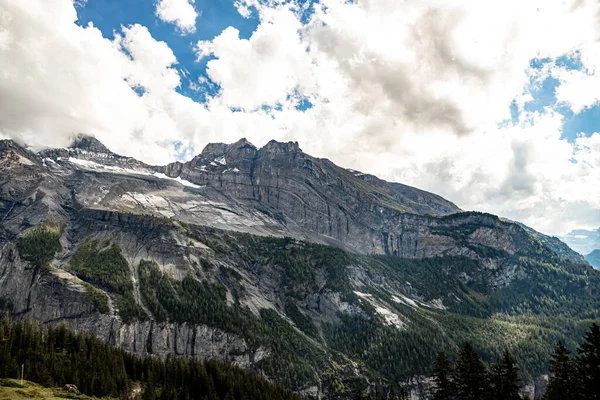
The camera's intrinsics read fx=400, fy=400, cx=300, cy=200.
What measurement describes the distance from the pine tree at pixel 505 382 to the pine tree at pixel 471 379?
1416 millimetres

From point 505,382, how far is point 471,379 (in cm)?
482

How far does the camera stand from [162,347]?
618 ft

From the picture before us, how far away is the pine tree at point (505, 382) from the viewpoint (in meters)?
61.0

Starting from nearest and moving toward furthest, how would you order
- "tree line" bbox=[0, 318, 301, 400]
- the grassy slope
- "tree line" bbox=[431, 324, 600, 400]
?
"tree line" bbox=[431, 324, 600, 400] < the grassy slope < "tree line" bbox=[0, 318, 301, 400]

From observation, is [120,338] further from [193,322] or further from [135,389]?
[135,389]

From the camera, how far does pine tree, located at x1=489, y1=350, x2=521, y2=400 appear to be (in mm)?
60969

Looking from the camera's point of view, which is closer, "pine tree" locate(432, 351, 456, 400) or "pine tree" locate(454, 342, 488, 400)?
"pine tree" locate(454, 342, 488, 400)

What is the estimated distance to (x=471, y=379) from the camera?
2493 inches

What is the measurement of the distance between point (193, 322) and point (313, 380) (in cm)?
6514

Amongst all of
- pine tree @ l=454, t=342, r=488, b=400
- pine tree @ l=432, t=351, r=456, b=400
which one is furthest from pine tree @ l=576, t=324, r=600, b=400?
pine tree @ l=432, t=351, r=456, b=400

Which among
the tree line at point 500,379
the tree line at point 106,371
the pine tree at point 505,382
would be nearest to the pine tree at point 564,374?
the tree line at point 500,379

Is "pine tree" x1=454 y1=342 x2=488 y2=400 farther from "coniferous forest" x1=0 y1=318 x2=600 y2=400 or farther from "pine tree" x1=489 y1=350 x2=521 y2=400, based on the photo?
"pine tree" x1=489 y1=350 x2=521 y2=400

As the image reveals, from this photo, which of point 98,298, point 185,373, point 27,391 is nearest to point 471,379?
point 27,391

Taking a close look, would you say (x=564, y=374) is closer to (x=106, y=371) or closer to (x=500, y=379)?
(x=500, y=379)
